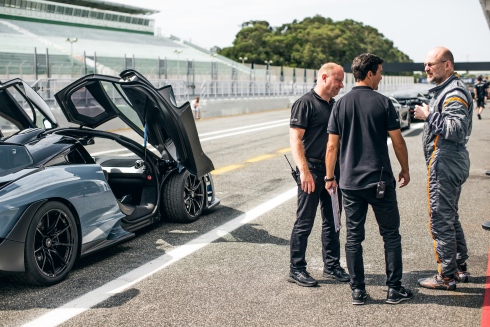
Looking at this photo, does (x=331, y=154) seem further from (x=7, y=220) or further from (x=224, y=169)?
(x=224, y=169)

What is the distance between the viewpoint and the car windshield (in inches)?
202

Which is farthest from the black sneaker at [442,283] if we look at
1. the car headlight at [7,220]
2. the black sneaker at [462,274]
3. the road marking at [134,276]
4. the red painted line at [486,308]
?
the car headlight at [7,220]

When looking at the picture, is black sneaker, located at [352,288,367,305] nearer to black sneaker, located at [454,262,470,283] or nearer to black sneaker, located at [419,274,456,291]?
black sneaker, located at [419,274,456,291]

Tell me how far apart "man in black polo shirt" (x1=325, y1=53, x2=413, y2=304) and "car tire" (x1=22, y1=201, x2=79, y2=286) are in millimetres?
2202

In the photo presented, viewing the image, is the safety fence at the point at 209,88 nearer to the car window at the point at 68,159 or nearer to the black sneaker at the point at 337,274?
the car window at the point at 68,159

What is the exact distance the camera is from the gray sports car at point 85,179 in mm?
4758

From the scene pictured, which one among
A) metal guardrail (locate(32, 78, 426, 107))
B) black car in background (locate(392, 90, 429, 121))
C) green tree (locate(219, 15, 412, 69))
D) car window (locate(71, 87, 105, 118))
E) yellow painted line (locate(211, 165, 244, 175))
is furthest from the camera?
green tree (locate(219, 15, 412, 69))

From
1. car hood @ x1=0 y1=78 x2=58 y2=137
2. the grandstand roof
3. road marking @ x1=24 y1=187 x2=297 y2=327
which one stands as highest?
the grandstand roof

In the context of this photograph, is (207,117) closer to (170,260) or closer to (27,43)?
(170,260)

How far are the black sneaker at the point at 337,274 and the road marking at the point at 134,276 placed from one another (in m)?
1.40

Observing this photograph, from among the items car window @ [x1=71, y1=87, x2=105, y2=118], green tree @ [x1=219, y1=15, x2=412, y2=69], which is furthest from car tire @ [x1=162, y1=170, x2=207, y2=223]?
green tree @ [x1=219, y1=15, x2=412, y2=69]

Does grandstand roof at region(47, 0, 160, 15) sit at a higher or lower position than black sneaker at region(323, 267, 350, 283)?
higher

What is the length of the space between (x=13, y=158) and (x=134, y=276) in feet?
4.62

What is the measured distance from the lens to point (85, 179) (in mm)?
5469
